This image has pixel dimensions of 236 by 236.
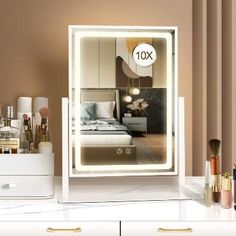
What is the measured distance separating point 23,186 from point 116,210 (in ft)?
1.27

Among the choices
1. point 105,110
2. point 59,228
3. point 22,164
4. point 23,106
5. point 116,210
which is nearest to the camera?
point 59,228

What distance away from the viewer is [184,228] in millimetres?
1406

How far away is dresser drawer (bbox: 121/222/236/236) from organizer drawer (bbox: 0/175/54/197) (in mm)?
407

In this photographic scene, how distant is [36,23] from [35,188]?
811 millimetres

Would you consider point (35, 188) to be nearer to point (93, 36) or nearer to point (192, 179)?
point (93, 36)

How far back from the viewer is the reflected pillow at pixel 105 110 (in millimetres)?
1753

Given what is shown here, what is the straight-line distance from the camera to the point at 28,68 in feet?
6.69

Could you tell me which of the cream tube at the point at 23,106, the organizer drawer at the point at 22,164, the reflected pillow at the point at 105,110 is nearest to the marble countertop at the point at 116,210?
the organizer drawer at the point at 22,164

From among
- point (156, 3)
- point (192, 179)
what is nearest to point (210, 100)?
point (192, 179)

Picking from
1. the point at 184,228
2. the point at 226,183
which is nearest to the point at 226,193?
the point at 226,183

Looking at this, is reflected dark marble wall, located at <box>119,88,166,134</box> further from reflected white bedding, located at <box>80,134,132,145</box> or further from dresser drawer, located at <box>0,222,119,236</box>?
dresser drawer, located at <box>0,222,119,236</box>

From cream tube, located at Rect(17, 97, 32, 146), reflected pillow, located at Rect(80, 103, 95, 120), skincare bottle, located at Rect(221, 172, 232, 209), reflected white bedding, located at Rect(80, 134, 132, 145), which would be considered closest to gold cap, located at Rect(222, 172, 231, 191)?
skincare bottle, located at Rect(221, 172, 232, 209)

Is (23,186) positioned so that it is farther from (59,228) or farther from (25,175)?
(59,228)

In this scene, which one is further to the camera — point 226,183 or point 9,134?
point 9,134
